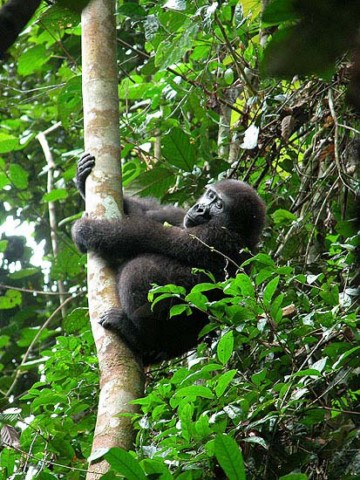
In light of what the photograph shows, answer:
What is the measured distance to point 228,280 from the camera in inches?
135

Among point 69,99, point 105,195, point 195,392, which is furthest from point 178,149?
point 195,392

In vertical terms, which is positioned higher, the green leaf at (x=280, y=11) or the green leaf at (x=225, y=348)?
the green leaf at (x=280, y=11)

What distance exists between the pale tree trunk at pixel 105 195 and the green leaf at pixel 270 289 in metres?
0.83

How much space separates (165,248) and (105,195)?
1.02m

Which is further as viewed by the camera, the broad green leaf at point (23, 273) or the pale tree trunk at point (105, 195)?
the broad green leaf at point (23, 273)

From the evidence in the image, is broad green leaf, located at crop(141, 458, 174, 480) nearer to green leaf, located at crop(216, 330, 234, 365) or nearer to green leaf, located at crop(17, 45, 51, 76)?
green leaf, located at crop(216, 330, 234, 365)

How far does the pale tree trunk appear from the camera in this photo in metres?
3.45

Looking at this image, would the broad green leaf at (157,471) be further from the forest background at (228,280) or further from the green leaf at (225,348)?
the green leaf at (225,348)

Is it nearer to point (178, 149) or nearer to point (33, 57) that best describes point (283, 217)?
point (178, 149)

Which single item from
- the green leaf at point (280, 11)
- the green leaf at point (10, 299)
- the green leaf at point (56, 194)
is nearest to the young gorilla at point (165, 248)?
the green leaf at point (56, 194)

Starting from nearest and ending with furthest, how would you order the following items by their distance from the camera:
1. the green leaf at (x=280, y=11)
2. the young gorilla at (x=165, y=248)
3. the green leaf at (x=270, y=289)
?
the green leaf at (x=280, y=11) → the green leaf at (x=270, y=289) → the young gorilla at (x=165, y=248)

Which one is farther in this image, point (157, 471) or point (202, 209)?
point (202, 209)

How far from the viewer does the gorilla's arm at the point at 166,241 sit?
4.72 m

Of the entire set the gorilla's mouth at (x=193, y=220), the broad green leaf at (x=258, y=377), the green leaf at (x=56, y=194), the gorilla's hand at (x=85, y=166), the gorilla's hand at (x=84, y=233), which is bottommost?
the broad green leaf at (x=258, y=377)
